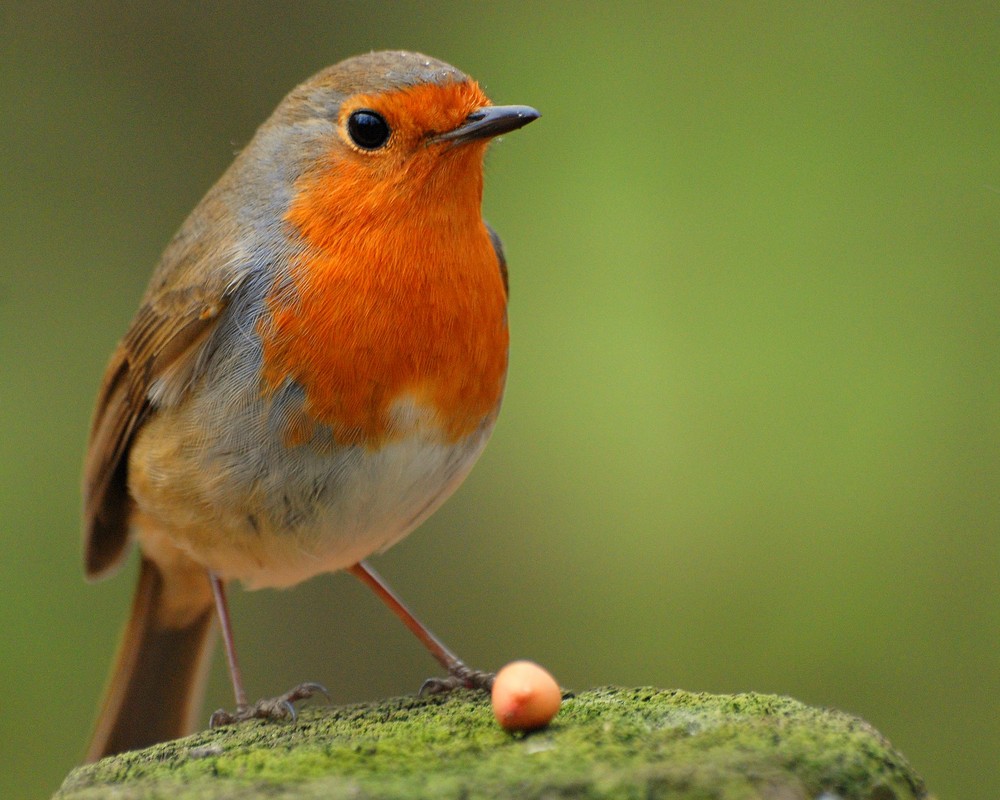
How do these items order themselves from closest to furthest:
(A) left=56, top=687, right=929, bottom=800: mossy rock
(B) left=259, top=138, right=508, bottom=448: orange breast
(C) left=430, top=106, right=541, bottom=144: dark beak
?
(A) left=56, top=687, right=929, bottom=800: mossy rock
(B) left=259, top=138, right=508, bottom=448: orange breast
(C) left=430, top=106, right=541, bottom=144: dark beak

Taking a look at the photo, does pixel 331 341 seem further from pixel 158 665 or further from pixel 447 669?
pixel 158 665

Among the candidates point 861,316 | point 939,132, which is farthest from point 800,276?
point 939,132

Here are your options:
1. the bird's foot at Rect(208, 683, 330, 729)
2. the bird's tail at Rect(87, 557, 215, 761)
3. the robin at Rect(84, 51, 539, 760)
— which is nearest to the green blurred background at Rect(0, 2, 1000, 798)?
the bird's tail at Rect(87, 557, 215, 761)

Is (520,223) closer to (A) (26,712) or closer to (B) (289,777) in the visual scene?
(A) (26,712)

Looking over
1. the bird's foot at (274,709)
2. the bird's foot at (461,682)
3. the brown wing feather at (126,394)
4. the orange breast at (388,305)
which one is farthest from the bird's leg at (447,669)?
the brown wing feather at (126,394)

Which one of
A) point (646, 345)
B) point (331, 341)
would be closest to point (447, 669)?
point (331, 341)

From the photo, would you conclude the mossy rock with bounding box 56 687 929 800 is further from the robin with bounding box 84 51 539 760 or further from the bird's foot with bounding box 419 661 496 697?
the robin with bounding box 84 51 539 760
